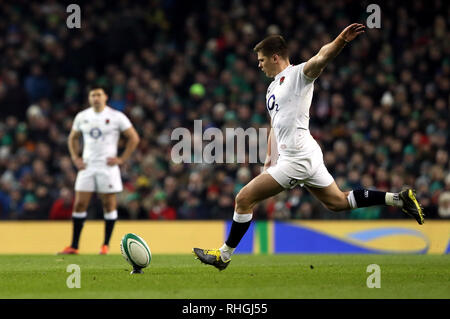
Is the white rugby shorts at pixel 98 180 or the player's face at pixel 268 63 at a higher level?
the player's face at pixel 268 63

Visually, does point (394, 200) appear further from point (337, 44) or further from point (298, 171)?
point (337, 44)

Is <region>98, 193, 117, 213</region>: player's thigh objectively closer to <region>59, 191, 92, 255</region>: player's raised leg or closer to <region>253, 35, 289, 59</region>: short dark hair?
<region>59, 191, 92, 255</region>: player's raised leg

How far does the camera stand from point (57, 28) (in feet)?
71.6

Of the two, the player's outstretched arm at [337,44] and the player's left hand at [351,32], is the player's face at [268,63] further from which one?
the player's left hand at [351,32]

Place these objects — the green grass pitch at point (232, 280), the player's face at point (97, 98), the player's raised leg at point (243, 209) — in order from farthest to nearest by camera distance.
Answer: the player's face at point (97, 98) < the player's raised leg at point (243, 209) < the green grass pitch at point (232, 280)

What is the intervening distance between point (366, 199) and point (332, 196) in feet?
1.32

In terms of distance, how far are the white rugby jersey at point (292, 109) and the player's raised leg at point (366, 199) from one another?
0.51 m

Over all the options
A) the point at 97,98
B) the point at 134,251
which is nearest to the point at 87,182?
the point at 97,98

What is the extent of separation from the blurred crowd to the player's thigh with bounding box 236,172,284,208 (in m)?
7.77

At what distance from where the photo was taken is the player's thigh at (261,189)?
829 centimetres

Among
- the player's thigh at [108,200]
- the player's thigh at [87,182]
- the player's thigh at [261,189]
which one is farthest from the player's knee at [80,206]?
the player's thigh at [261,189]

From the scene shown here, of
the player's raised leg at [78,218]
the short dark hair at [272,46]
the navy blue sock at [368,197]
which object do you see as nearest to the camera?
the short dark hair at [272,46]

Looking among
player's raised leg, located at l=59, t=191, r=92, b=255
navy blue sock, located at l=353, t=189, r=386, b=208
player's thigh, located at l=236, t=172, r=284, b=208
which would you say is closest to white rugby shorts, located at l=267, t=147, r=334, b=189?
player's thigh, located at l=236, t=172, r=284, b=208

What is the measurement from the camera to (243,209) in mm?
8461
